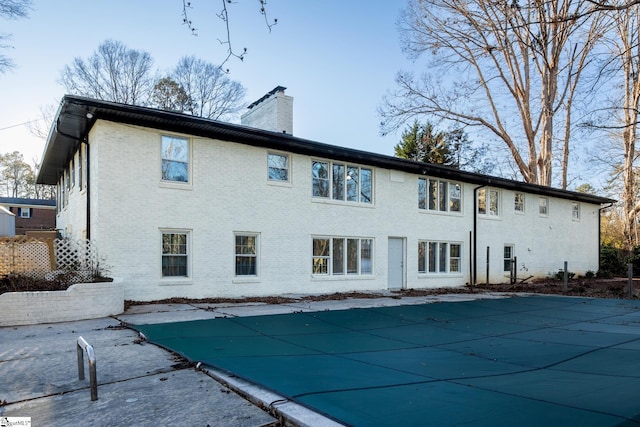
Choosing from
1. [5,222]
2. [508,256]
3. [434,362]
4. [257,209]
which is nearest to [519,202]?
[508,256]

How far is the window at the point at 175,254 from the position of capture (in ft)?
38.2

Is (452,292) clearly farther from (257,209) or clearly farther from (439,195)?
(257,209)

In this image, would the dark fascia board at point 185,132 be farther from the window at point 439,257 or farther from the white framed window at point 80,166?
the window at point 439,257

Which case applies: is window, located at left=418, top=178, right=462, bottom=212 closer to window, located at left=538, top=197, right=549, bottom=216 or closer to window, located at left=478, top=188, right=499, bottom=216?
window, located at left=478, top=188, right=499, bottom=216

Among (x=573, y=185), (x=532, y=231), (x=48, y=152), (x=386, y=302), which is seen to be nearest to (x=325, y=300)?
(x=386, y=302)

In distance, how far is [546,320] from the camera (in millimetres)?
9812

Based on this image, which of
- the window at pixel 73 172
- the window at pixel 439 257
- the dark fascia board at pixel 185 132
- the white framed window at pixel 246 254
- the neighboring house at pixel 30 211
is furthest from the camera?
the neighboring house at pixel 30 211

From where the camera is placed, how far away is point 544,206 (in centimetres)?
2269

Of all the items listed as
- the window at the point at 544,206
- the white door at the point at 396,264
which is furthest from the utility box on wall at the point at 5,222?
the window at the point at 544,206

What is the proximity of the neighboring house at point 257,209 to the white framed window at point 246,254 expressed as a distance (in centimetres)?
4

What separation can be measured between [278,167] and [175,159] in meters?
3.28

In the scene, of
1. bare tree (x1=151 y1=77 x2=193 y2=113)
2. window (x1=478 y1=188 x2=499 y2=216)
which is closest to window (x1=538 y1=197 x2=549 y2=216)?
window (x1=478 y1=188 x2=499 y2=216)

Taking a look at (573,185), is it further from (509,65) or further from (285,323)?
(285,323)

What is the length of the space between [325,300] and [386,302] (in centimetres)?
179
